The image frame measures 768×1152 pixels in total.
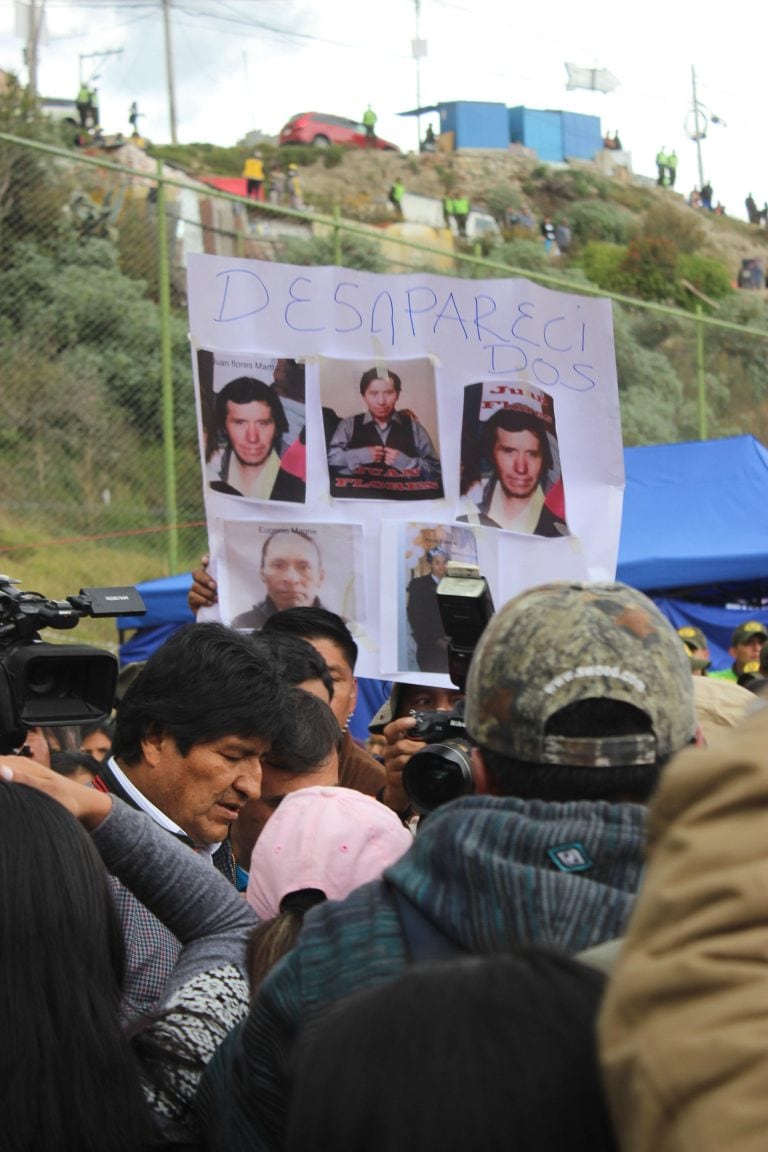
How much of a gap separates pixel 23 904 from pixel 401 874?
21.2 inches

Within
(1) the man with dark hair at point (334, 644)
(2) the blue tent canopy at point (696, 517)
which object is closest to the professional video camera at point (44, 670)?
(1) the man with dark hair at point (334, 644)

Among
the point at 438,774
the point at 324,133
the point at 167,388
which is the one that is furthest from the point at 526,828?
the point at 324,133

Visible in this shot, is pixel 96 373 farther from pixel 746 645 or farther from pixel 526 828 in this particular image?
pixel 526 828

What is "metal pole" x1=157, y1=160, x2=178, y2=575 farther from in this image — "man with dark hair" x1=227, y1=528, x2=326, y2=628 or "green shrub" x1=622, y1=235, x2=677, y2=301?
"green shrub" x1=622, y1=235, x2=677, y2=301

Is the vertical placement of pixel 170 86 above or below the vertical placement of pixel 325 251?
above

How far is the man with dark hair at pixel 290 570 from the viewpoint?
4113 millimetres

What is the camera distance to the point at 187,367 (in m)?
13.1

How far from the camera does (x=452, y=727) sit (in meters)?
2.37

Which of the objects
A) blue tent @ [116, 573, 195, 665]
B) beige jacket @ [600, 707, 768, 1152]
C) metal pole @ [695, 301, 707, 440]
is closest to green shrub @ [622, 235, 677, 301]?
metal pole @ [695, 301, 707, 440]

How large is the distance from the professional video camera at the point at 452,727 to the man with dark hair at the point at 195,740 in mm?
514

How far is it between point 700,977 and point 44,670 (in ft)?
4.52

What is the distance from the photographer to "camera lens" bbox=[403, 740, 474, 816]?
209cm

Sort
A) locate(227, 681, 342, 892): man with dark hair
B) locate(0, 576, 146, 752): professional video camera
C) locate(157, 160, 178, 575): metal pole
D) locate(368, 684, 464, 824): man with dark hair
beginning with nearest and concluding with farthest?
locate(0, 576, 146, 752): professional video camera, locate(368, 684, 464, 824): man with dark hair, locate(227, 681, 342, 892): man with dark hair, locate(157, 160, 178, 575): metal pole

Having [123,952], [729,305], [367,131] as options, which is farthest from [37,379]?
[367,131]
